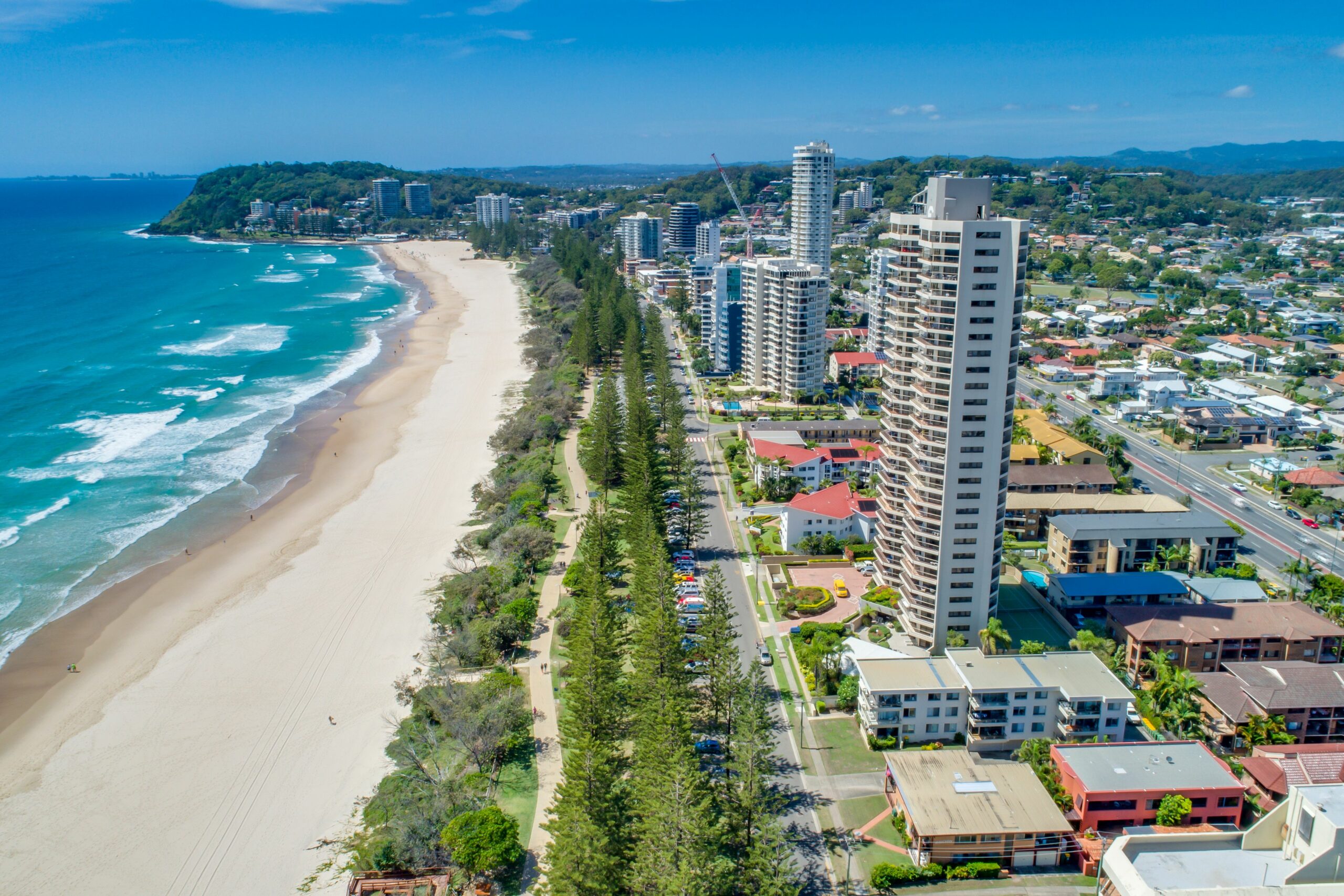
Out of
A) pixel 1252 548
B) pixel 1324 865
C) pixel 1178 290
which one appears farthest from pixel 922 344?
pixel 1178 290

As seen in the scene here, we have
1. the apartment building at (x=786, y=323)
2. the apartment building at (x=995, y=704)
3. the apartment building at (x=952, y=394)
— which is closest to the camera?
the apartment building at (x=995, y=704)

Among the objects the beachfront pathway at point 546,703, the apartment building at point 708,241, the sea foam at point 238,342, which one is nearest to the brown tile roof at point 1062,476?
the beachfront pathway at point 546,703

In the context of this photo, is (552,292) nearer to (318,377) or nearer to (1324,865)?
(318,377)

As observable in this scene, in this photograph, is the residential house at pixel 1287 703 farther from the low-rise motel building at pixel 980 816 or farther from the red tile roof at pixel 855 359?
the red tile roof at pixel 855 359

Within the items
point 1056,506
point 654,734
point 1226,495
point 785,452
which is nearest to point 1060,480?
point 1056,506

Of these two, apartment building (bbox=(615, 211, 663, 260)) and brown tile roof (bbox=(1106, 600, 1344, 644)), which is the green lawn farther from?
apartment building (bbox=(615, 211, 663, 260))

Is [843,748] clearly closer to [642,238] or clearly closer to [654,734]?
[654,734]

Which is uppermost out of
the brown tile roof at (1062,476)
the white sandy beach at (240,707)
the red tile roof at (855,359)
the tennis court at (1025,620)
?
the red tile roof at (855,359)
